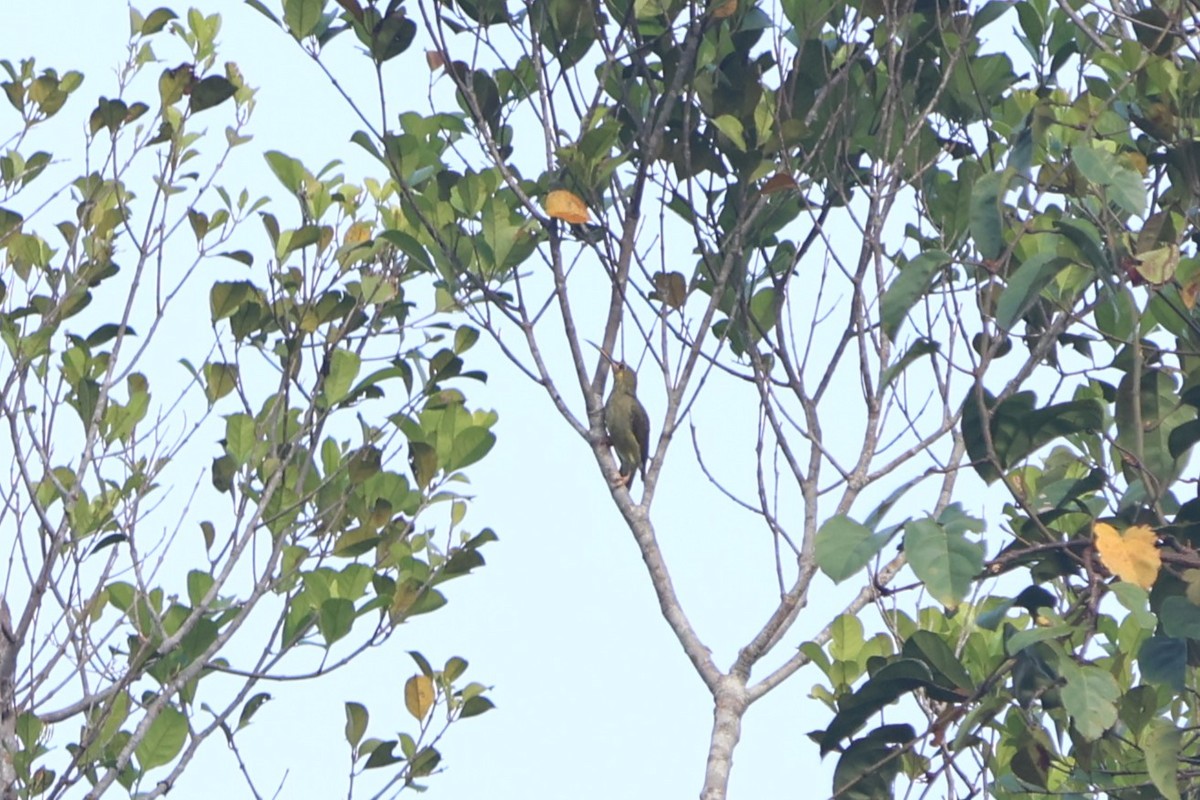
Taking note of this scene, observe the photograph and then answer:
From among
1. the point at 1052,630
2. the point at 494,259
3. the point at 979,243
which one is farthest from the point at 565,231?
the point at 1052,630

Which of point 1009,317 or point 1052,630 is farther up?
point 1009,317

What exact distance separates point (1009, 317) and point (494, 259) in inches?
78.3

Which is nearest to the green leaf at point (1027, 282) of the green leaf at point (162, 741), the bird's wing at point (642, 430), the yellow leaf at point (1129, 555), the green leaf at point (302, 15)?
the yellow leaf at point (1129, 555)

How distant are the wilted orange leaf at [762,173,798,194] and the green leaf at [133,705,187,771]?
2.12 meters

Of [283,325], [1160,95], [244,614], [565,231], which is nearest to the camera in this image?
[1160,95]

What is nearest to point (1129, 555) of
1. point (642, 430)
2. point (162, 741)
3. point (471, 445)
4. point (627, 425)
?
point (471, 445)

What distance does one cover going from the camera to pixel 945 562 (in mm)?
2006

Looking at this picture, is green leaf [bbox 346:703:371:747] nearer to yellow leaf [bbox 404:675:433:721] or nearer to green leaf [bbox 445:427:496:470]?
yellow leaf [bbox 404:675:433:721]

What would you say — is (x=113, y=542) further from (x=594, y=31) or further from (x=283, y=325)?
(x=594, y=31)

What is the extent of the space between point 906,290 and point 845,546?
0.39 metres

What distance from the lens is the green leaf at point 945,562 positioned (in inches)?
78.3

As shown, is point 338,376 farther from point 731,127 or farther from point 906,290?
point 906,290

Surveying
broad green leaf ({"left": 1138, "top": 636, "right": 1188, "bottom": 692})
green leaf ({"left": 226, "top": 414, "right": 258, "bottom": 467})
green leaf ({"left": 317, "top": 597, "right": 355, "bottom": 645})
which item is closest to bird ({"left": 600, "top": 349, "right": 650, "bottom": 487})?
green leaf ({"left": 226, "top": 414, "right": 258, "bottom": 467})

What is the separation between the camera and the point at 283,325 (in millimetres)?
4695
